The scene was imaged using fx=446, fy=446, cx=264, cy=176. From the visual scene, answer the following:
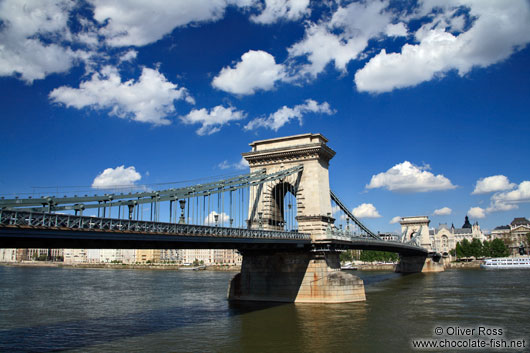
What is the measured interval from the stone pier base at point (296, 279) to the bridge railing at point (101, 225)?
9.83 meters

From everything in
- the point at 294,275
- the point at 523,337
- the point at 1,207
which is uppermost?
the point at 1,207

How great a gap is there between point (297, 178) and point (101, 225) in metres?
26.2

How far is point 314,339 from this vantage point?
26.0 meters

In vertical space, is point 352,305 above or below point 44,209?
below

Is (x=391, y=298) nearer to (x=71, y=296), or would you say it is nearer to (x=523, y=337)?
(x=523, y=337)

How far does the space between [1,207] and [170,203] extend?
38.7 feet

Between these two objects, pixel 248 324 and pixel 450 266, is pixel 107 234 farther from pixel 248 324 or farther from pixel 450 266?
pixel 450 266

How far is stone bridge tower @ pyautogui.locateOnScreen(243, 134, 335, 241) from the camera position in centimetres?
4372

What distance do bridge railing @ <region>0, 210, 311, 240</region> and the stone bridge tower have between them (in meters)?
12.3

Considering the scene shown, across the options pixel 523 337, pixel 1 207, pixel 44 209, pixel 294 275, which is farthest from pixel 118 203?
pixel 523 337

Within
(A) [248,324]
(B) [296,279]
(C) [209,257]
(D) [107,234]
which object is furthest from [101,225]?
(C) [209,257]

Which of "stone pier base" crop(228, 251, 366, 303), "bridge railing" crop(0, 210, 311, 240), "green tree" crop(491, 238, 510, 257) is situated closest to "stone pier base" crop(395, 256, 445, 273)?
"green tree" crop(491, 238, 510, 257)
